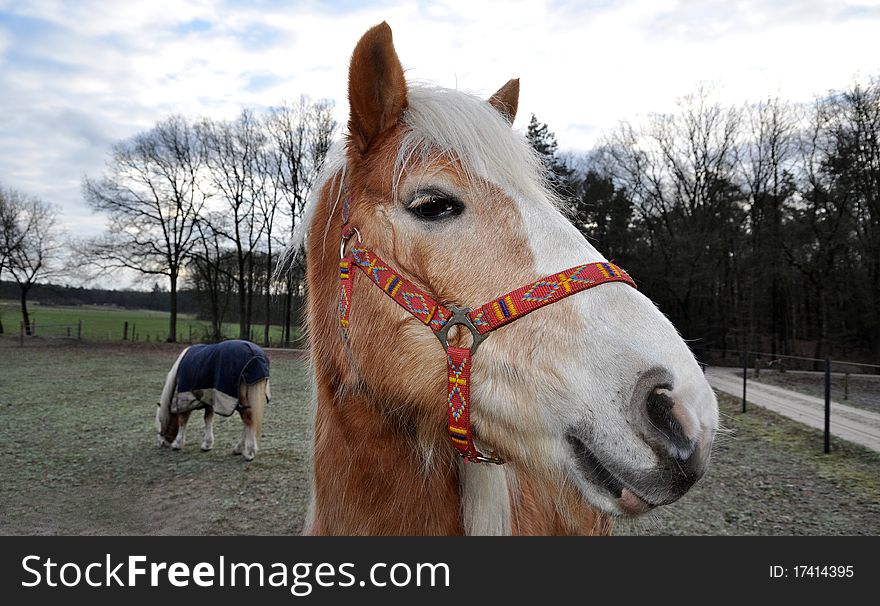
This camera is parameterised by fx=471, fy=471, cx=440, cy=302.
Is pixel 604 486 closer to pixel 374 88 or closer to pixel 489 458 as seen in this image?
pixel 489 458

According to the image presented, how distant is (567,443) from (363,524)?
94 centimetres

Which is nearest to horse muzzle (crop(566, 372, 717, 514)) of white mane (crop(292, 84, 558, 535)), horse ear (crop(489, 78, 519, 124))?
white mane (crop(292, 84, 558, 535))

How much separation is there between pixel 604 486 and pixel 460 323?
0.61 meters

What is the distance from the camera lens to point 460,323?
146cm

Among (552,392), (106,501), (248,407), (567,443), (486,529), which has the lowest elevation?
(106,501)

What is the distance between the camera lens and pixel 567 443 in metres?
1.31

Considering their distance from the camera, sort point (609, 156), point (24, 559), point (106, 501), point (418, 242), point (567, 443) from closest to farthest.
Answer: point (567, 443), point (418, 242), point (24, 559), point (106, 501), point (609, 156)

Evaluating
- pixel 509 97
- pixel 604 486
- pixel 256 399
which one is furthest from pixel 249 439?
pixel 604 486

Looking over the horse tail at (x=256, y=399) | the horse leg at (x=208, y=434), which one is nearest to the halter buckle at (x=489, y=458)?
the horse tail at (x=256, y=399)

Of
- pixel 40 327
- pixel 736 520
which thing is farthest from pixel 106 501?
pixel 40 327

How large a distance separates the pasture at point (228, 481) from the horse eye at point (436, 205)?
8.88 ft

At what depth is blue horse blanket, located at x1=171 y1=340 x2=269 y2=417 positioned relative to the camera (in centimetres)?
797

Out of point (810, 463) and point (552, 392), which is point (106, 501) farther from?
point (810, 463)

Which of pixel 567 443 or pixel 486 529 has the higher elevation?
pixel 567 443
